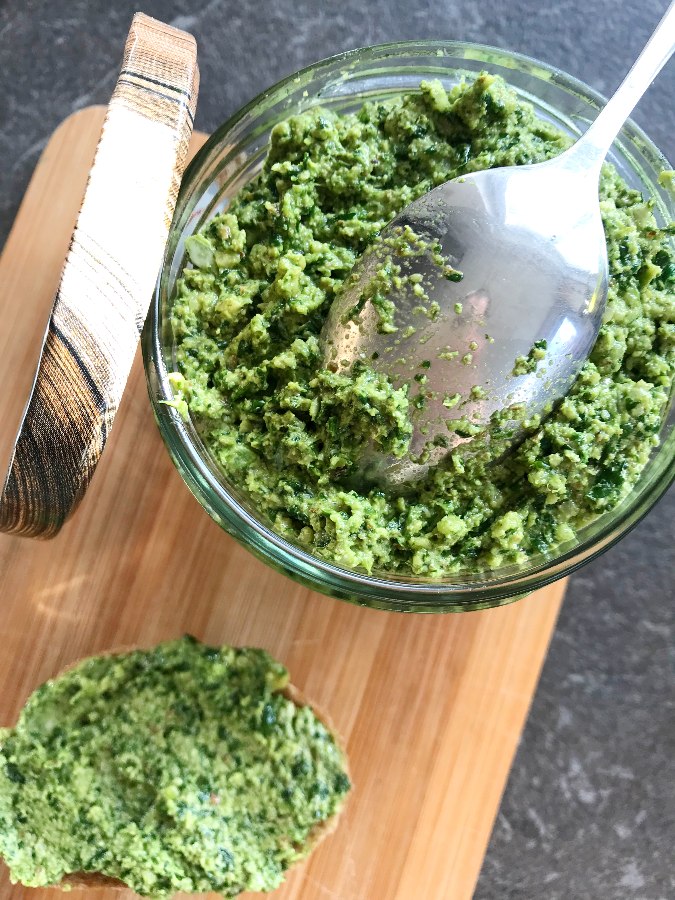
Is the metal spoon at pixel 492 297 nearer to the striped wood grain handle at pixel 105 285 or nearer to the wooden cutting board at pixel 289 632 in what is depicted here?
the striped wood grain handle at pixel 105 285

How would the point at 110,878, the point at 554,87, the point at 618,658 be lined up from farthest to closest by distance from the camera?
the point at 618,658 < the point at 110,878 < the point at 554,87

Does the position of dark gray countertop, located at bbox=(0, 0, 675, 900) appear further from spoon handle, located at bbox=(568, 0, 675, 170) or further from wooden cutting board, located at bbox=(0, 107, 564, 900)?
spoon handle, located at bbox=(568, 0, 675, 170)

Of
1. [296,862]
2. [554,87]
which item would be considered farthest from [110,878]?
[554,87]

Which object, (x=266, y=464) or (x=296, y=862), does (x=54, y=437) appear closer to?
(x=266, y=464)

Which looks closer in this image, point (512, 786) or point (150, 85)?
point (150, 85)

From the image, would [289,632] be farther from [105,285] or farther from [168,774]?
[105,285]

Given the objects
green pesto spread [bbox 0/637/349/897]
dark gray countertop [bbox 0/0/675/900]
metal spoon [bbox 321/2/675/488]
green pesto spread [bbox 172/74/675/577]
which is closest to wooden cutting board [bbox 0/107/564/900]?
green pesto spread [bbox 0/637/349/897]

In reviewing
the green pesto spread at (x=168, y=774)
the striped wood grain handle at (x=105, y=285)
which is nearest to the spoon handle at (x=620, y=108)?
the striped wood grain handle at (x=105, y=285)
